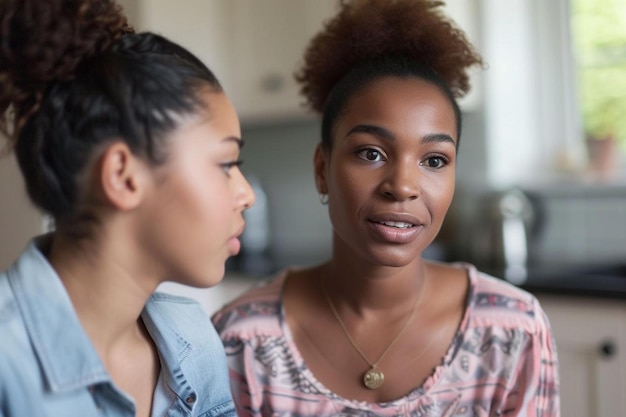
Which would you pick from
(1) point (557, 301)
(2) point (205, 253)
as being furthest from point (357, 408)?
(1) point (557, 301)

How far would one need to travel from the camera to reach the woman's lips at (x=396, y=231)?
3.43 feet

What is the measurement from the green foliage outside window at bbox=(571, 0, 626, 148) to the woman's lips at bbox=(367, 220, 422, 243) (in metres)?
1.65

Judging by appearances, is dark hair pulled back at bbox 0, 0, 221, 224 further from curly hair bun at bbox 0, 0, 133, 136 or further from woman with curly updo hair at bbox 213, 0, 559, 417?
woman with curly updo hair at bbox 213, 0, 559, 417

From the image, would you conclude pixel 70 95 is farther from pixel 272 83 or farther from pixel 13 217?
pixel 272 83

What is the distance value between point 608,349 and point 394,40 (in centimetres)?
108

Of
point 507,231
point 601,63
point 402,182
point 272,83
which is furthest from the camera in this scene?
point 272,83

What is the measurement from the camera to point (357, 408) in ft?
3.56

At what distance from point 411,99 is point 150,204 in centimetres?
45

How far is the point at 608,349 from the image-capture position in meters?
1.83

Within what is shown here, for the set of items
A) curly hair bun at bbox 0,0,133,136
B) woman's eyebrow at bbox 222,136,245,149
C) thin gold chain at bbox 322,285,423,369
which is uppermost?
curly hair bun at bbox 0,0,133,136

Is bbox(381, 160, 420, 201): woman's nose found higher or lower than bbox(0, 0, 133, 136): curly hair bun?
lower

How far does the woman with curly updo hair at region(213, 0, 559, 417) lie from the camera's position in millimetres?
1064

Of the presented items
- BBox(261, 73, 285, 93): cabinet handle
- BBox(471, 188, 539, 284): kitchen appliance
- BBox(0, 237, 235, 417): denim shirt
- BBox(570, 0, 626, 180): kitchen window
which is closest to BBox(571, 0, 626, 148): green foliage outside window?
BBox(570, 0, 626, 180): kitchen window

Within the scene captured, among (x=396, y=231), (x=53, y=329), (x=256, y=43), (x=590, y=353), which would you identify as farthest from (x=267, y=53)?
(x=53, y=329)
